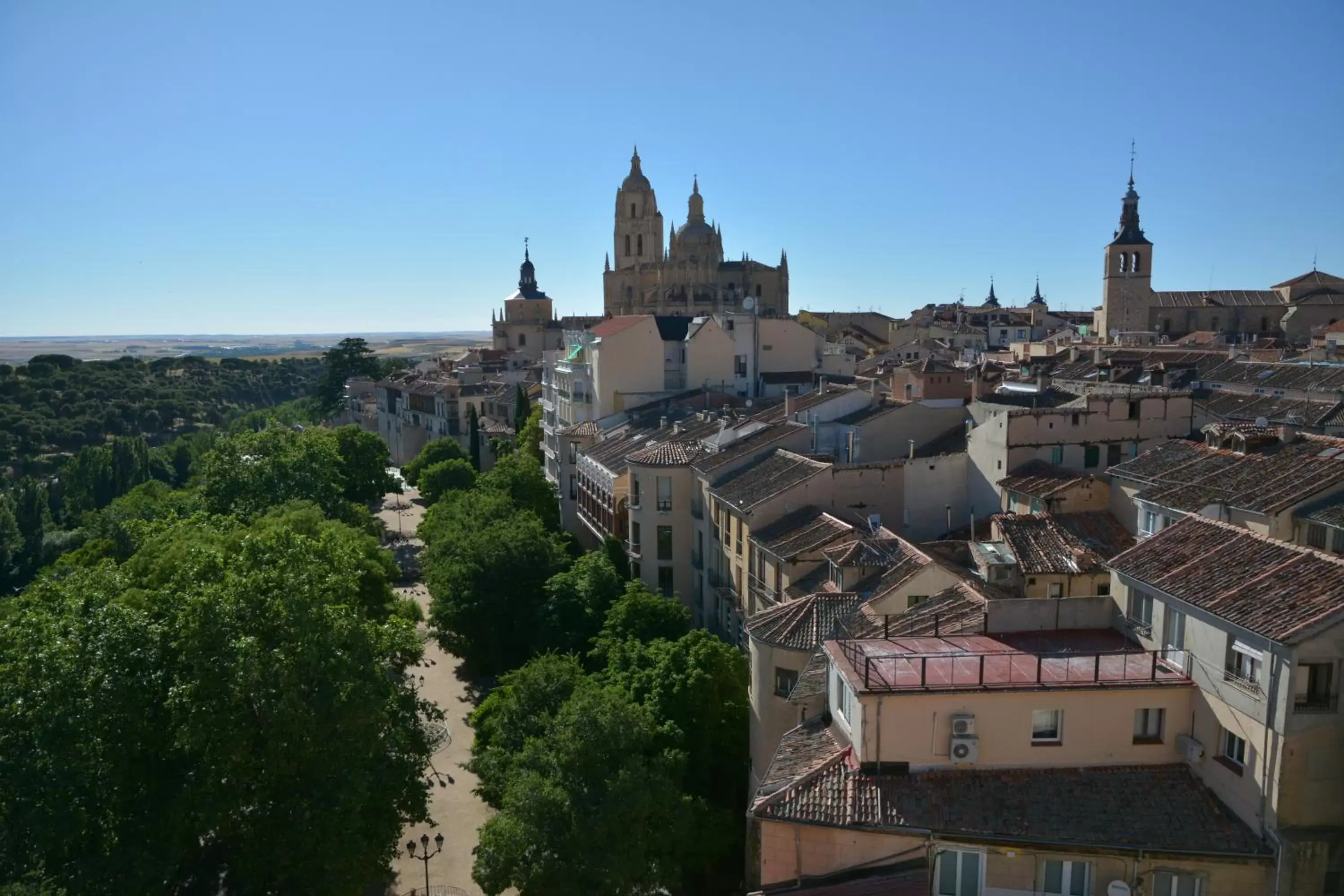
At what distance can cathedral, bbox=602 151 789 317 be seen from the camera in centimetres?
11662

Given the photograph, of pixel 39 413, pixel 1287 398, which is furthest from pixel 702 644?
pixel 39 413

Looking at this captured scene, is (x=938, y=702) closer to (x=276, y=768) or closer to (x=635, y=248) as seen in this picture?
(x=276, y=768)

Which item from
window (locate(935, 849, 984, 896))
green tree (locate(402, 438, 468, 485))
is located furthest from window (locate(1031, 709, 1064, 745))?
green tree (locate(402, 438, 468, 485))

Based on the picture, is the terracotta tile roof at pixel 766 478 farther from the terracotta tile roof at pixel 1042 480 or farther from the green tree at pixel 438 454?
the green tree at pixel 438 454

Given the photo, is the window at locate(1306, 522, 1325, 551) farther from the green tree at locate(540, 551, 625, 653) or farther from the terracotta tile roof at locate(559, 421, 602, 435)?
the terracotta tile roof at locate(559, 421, 602, 435)

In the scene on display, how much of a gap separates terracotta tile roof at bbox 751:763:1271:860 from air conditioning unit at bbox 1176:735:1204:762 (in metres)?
0.22

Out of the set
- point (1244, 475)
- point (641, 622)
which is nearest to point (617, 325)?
point (641, 622)

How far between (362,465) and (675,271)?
188ft

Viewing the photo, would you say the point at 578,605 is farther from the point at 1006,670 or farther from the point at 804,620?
the point at 1006,670

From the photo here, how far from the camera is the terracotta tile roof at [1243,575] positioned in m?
15.6

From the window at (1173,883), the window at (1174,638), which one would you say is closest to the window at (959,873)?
the window at (1173,883)

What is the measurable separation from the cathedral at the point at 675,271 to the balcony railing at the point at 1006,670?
314 feet

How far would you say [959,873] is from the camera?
16000 mm

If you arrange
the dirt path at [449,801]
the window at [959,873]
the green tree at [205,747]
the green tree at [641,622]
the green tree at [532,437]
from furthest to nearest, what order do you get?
the green tree at [532,437] < the green tree at [641,622] < the dirt path at [449,801] < the green tree at [205,747] < the window at [959,873]
